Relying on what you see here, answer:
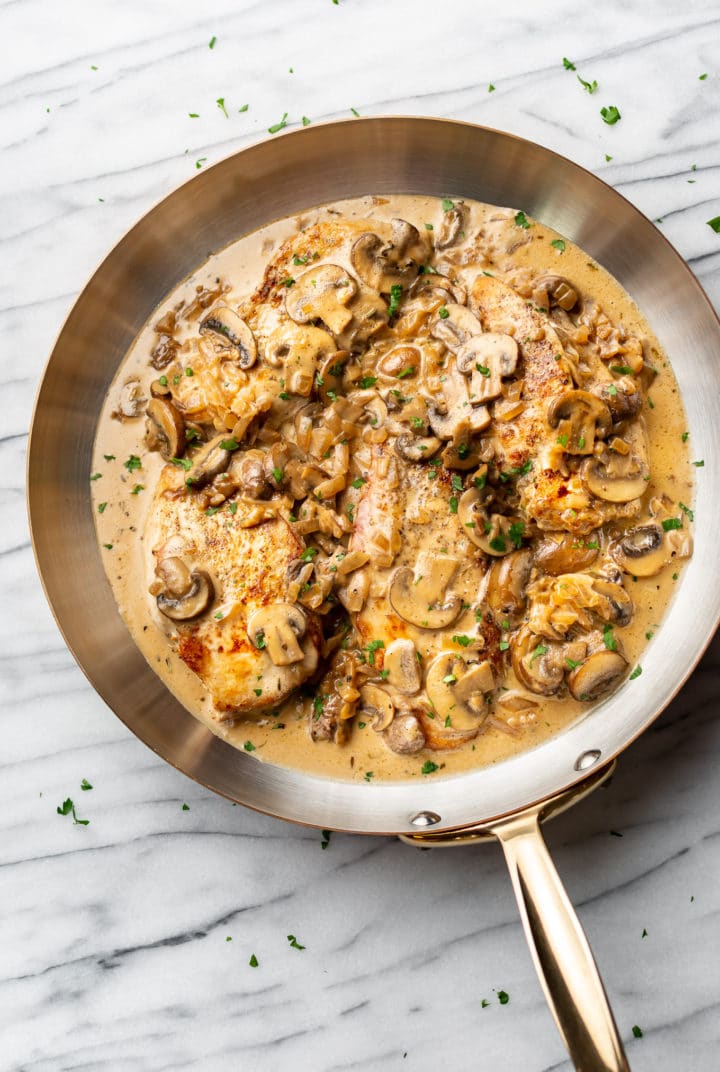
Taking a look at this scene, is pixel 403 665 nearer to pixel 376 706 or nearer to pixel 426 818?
pixel 376 706

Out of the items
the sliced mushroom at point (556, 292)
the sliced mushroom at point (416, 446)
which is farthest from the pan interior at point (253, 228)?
the sliced mushroom at point (416, 446)

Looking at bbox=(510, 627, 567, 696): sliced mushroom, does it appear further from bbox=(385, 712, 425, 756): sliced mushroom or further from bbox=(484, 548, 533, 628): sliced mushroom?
bbox=(385, 712, 425, 756): sliced mushroom

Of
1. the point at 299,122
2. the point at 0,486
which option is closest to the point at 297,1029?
the point at 0,486

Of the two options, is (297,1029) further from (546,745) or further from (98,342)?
(98,342)

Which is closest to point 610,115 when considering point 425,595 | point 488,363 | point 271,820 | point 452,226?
point 452,226

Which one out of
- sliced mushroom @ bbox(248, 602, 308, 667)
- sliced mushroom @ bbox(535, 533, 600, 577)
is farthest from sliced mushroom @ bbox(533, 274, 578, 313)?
sliced mushroom @ bbox(248, 602, 308, 667)

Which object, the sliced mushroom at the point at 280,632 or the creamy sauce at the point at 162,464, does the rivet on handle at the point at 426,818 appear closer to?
the creamy sauce at the point at 162,464
